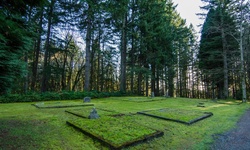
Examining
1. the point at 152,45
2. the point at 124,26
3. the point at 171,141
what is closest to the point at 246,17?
the point at 152,45

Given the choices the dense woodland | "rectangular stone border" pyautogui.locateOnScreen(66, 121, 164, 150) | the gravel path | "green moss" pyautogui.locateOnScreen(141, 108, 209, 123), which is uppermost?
the dense woodland

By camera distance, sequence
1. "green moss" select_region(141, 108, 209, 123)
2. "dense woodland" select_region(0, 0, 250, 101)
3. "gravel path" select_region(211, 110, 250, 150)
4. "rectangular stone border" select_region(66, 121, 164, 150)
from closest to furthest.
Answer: "rectangular stone border" select_region(66, 121, 164, 150)
"gravel path" select_region(211, 110, 250, 150)
"green moss" select_region(141, 108, 209, 123)
"dense woodland" select_region(0, 0, 250, 101)

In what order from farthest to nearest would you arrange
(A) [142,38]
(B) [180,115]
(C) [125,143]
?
(A) [142,38]
(B) [180,115]
(C) [125,143]

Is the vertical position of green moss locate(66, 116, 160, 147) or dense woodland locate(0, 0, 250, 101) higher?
dense woodland locate(0, 0, 250, 101)

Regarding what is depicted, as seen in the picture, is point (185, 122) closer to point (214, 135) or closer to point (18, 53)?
point (214, 135)

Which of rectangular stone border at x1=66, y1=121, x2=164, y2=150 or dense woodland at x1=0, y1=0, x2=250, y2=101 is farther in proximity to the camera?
dense woodland at x1=0, y1=0, x2=250, y2=101

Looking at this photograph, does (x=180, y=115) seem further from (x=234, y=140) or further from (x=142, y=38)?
(x=142, y=38)

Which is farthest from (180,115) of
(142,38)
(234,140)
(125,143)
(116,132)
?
(142,38)

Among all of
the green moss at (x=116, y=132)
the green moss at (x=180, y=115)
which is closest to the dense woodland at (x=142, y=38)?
the green moss at (x=180, y=115)

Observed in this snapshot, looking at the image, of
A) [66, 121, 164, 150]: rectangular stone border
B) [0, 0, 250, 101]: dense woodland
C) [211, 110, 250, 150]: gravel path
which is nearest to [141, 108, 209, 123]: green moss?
[211, 110, 250, 150]: gravel path

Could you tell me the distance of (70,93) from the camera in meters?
12.3

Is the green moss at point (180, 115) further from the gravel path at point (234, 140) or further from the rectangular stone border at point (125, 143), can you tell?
the rectangular stone border at point (125, 143)

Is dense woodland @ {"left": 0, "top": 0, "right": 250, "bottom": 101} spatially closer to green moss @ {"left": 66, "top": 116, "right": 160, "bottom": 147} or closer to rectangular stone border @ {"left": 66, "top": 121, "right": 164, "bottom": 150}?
green moss @ {"left": 66, "top": 116, "right": 160, "bottom": 147}

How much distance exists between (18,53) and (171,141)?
165 inches
